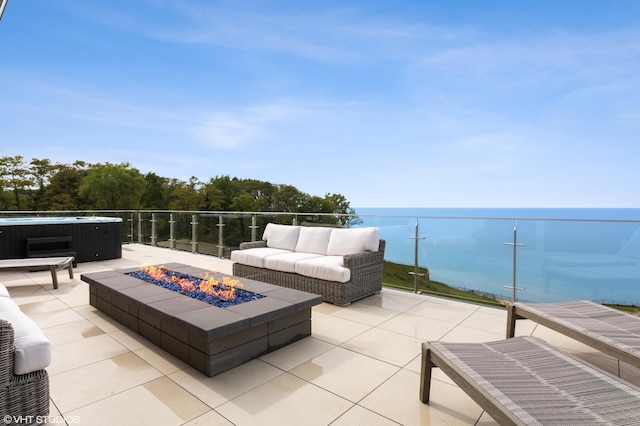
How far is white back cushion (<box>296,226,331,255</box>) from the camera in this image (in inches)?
193

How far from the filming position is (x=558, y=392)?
4.96 feet

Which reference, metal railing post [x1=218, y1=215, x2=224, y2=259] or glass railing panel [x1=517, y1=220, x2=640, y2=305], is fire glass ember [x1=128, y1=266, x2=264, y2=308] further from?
metal railing post [x1=218, y1=215, x2=224, y2=259]

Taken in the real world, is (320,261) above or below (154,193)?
below

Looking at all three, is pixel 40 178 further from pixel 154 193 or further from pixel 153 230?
pixel 153 230

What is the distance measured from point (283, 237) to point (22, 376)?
372cm

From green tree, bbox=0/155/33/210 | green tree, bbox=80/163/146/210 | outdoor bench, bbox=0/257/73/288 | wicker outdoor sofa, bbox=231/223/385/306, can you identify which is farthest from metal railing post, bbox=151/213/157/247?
green tree, bbox=0/155/33/210

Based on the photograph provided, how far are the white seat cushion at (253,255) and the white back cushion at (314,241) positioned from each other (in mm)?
265

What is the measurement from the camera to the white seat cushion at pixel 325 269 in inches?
155

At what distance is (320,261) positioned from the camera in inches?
168

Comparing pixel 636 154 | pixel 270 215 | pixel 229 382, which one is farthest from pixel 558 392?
pixel 636 154

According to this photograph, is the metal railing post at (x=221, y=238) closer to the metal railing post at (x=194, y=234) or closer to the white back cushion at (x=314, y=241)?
the metal railing post at (x=194, y=234)

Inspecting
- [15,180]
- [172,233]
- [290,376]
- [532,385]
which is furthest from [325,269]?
[15,180]

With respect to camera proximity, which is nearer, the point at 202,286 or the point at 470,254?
the point at 202,286

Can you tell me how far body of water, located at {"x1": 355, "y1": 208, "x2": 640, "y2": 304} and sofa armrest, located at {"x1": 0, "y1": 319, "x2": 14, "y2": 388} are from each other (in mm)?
3947
